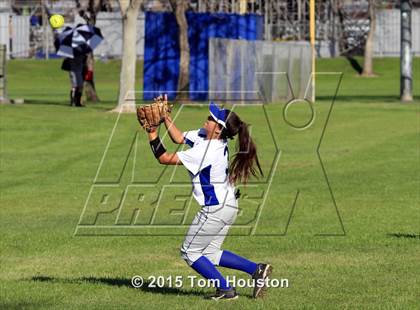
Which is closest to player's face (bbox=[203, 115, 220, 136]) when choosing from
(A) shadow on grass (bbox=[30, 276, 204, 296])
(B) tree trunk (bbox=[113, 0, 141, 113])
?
(A) shadow on grass (bbox=[30, 276, 204, 296])

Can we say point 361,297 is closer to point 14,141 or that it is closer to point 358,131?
point 14,141

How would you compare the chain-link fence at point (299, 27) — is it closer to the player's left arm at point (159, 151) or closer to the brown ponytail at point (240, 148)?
the brown ponytail at point (240, 148)

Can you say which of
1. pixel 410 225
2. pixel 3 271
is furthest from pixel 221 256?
pixel 410 225

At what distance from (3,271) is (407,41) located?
3314 centimetres

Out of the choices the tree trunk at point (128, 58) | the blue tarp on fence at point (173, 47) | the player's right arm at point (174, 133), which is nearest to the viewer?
the player's right arm at point (174, 133)

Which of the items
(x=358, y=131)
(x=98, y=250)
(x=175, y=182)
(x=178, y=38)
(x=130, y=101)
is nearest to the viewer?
(x=98, y=250)

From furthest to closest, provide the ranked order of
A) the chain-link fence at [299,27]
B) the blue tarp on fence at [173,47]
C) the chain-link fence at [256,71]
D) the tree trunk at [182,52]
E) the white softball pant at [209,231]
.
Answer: the chain-link fence at [299,27]
the blue tarp on fence at [173,47]
the tree trunk at [182,52]
the chain-link fence at [256,71]
the white softball pant at [209,231]

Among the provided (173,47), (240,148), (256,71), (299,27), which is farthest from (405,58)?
(240,148)

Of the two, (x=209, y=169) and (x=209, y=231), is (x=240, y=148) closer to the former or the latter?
(x=209, y=169)

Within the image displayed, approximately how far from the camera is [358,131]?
3180 cm

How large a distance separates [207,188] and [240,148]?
0.43 m

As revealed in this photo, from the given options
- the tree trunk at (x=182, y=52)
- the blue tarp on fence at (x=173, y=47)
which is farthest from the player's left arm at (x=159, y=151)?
the blue tarp on fence at (x=173, y=47)

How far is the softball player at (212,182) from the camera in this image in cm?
999

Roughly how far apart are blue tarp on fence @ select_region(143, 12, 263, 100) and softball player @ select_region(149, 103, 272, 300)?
3189cm
